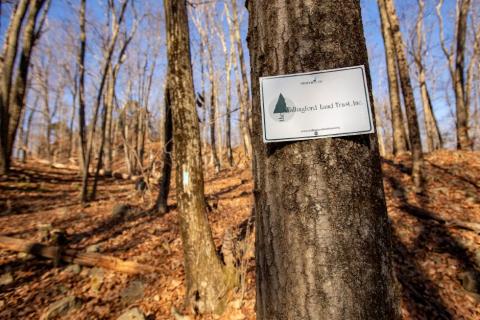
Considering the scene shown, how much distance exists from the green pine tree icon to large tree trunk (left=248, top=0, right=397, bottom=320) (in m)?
0.10

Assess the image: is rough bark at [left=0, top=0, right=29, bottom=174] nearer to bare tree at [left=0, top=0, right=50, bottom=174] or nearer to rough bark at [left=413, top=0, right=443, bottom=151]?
bare tree at [left=0, top=0, right=50, bottom=174]

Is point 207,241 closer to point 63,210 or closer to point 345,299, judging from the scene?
point 345,299

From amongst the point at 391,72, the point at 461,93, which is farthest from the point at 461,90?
the point at 391,72

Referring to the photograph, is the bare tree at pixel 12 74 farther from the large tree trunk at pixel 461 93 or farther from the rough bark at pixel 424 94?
the rough bark at pixel 424 94

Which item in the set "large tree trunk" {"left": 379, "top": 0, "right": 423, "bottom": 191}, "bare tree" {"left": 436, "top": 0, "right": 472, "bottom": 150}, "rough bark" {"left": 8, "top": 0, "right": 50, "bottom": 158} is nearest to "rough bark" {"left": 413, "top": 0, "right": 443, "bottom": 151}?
"bare tree" {"left": 436, "top": 0, "right": 472, "bottom": 150}

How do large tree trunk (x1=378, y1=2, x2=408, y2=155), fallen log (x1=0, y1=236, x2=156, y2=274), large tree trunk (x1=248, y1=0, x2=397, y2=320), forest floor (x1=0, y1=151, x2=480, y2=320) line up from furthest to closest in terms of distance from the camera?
large tree trunk (x1=378, y1=2, x2=408, y2=155) → fallen log (x1=0, y1=236, x2=156, y2=274) → forest floor (x1=0, y1=151, x2=480, y2=320) → large tree trunk (x1=248, y1=0, x2=397, y2=320)

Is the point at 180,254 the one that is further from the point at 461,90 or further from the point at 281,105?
the point at 461,90

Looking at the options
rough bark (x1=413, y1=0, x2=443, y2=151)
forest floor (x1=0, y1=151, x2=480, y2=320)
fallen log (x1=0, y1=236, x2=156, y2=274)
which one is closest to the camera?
forest floor (x1=0, y1=151, x2=480, y2=320)

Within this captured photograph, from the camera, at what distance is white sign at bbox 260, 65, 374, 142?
850mm

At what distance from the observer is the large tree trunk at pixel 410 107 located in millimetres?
5609

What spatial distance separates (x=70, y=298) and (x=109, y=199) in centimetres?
581

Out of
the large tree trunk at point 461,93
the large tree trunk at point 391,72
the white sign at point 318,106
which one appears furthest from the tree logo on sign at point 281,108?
the large tree trunk at point 461,93

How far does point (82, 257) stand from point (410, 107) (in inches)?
290

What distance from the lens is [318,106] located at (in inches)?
34.2
